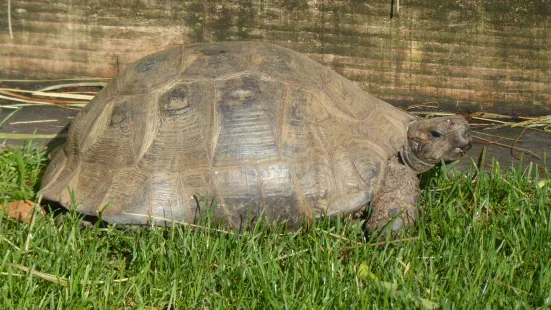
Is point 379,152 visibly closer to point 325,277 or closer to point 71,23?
point 325,277

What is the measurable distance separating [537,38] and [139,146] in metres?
2.81

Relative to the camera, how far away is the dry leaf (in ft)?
12.2

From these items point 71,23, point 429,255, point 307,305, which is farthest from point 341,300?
point 71,23

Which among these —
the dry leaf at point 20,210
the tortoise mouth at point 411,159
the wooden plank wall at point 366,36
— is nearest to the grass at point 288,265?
the dry leaf at point 20,210

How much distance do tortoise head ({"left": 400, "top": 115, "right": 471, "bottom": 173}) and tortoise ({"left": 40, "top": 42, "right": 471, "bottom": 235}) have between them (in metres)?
0.02

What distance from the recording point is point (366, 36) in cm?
509

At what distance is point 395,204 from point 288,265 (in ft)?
2.50

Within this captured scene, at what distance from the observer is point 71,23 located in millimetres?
5227

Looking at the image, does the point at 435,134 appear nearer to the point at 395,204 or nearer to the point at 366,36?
the point at 395,204

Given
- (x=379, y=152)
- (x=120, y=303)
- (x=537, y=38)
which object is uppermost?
(x=537, y=38)

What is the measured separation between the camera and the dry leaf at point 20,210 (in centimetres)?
371

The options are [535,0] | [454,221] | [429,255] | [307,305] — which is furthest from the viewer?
[535,0]

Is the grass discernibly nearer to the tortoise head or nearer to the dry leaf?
the dry leaf

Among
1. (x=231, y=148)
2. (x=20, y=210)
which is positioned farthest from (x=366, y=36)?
→ (x=20, y=210)
